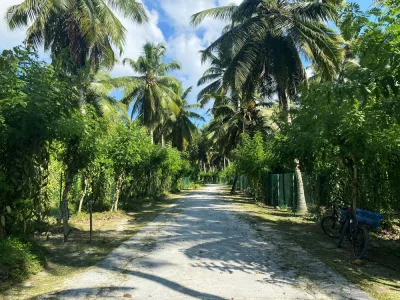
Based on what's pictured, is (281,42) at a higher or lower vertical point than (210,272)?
higher

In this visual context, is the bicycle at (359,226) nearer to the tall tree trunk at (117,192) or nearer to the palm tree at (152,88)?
the tall tree trunk at (117,192)

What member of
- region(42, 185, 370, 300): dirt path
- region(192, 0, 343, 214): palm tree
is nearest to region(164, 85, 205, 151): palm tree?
region(192, 0, 343, 214): palm tree

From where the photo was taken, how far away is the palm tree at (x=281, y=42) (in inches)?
669

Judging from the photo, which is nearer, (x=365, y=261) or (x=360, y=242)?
(x=365, y=261)

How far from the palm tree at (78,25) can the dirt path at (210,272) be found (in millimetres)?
10710

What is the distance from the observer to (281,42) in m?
18.0

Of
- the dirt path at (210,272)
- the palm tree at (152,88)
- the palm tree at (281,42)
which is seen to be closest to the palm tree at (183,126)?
the palm tree at (152,88)

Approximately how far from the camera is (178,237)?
9.45 m

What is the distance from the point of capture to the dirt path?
16.4ft

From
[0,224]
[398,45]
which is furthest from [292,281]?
Result: [0,224]

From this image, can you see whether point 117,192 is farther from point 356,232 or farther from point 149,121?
point 149,121

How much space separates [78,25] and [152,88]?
12.4m

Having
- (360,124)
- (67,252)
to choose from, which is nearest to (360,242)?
(360,124)

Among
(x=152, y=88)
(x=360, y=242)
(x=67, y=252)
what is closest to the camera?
(x=360, y=242)
